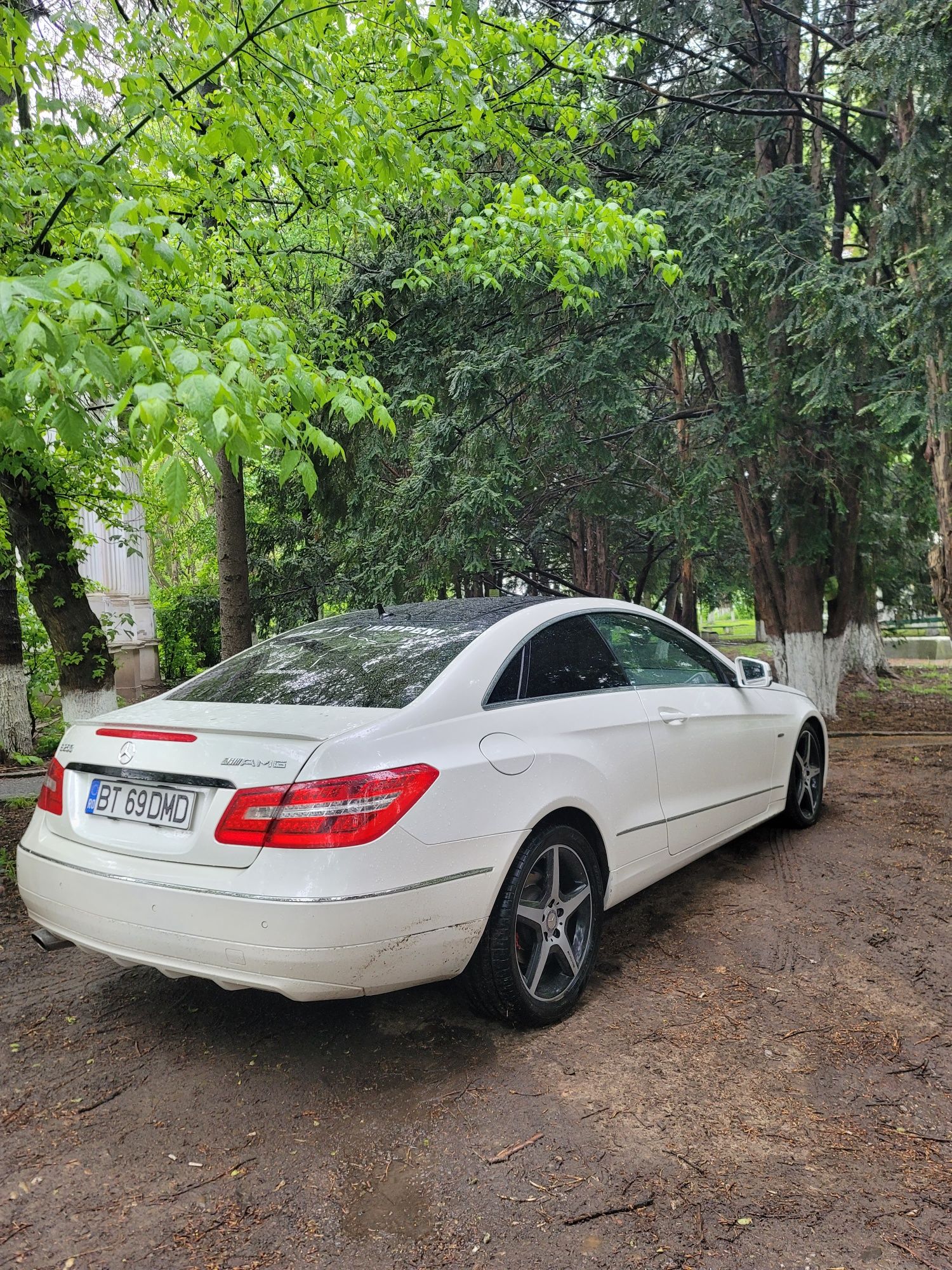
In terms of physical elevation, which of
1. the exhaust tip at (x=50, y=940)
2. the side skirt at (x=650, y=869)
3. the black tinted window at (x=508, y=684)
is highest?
the black tinted window at (x=508, y=684)

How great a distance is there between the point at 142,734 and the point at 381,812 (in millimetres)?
966

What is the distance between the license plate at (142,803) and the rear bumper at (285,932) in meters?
0.17

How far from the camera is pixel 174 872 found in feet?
9.18

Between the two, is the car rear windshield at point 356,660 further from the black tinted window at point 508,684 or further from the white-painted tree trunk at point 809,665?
the white-painted tree trunk at point 809,665

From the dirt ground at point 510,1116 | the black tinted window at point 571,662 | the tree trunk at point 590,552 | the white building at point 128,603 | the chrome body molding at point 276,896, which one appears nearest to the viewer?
the dirt ground at point 510,1116

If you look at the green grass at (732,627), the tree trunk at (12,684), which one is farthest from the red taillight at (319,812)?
the green grass at (732,627)

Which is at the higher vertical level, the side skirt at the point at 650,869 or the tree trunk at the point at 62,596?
the tree trunk at the point at 62,596

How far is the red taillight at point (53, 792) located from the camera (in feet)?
10.6

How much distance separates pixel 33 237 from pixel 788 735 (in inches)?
190

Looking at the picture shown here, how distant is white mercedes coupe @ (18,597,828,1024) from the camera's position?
2684mm

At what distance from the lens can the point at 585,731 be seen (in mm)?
3555

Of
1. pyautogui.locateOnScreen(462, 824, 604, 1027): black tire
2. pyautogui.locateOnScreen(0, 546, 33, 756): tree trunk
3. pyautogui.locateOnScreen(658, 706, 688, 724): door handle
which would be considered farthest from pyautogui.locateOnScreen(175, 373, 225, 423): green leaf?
pyautogui.locateOnScreen(0, 546, 33, 756): tree trunk

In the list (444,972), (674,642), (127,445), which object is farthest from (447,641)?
(127,445)

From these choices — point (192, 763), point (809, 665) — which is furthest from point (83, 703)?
point (809, 665)
